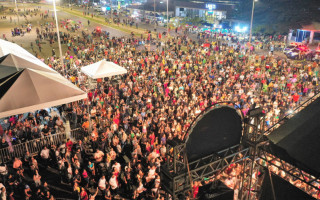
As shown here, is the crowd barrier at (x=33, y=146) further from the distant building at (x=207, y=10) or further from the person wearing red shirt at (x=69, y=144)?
the distant building at (x=207, y=10)

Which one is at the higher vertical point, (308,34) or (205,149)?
(308,34)

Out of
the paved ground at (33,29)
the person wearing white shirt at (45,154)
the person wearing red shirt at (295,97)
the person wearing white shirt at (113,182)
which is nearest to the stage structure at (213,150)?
the person wearing white shirt at (113,182)

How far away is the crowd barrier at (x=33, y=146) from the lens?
976cm

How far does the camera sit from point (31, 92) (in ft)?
29.4

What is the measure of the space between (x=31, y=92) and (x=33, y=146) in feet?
8.71

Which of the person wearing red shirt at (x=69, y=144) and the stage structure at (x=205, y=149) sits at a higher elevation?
the stage structure at (x=205, y=149)

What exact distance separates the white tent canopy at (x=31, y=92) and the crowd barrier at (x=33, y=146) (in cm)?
220

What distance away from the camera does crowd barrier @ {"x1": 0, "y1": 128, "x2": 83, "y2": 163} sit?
9.76 metres

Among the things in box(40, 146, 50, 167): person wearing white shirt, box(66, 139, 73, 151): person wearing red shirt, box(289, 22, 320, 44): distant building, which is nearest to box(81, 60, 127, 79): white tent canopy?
box(66, 139, 73, 151): person wearing red shirt

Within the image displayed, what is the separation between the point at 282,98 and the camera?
15.9 m

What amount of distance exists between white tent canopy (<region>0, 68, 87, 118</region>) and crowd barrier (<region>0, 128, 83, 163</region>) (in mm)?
2197

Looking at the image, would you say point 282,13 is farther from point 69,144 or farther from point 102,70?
point 69,144

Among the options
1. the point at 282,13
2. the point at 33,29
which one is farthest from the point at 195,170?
the point at 282,13

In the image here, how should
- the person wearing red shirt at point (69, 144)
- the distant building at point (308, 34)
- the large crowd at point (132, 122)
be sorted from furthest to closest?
the distant building at point (308, 34)
the person wearing red shirt at point (69, 144)
the large crowd at point (132, 122)
